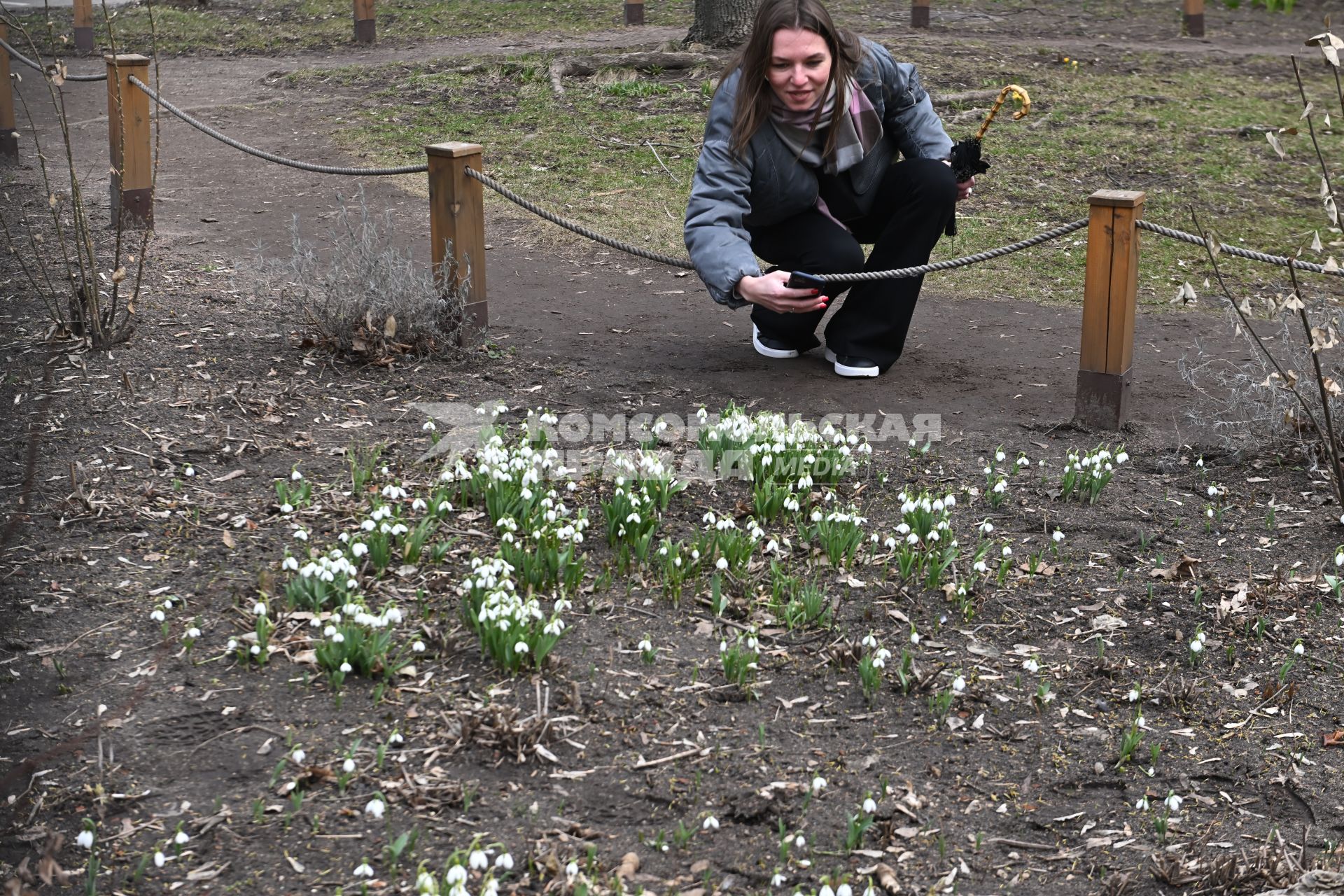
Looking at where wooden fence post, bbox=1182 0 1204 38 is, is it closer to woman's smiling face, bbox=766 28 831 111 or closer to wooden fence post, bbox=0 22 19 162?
woman's smiling face, bbox=766 28 831 111

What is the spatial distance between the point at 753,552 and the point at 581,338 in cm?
231

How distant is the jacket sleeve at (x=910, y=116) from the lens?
5.37 m

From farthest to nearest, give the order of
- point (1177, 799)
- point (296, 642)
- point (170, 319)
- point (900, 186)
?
1. point (170, 319)
2. point (900, 186)
3. point (296, 642)
4. point (1177, 799)

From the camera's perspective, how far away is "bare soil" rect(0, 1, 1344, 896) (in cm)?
285

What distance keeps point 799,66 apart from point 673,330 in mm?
1694

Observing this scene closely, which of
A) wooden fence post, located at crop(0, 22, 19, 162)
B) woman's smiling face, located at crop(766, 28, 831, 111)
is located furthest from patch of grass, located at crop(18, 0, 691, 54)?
woman's smiling face, located at crop(766, 28, 831, 111)

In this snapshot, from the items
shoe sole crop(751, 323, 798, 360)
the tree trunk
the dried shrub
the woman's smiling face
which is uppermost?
the tree trunk

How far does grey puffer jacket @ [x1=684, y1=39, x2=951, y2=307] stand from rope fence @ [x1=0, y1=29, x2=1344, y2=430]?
0.28 meters

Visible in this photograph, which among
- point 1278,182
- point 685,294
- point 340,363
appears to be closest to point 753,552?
point 340,363

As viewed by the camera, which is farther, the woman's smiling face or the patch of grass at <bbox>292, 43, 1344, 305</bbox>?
the patch of grass at <bbox>292, 43, 1344, 305</bbox>

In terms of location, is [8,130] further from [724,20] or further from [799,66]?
[799,66]

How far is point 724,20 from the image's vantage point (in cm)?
1252

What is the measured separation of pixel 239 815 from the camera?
9.41 feet

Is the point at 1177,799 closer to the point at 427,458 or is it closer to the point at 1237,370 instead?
the point at 427,458
